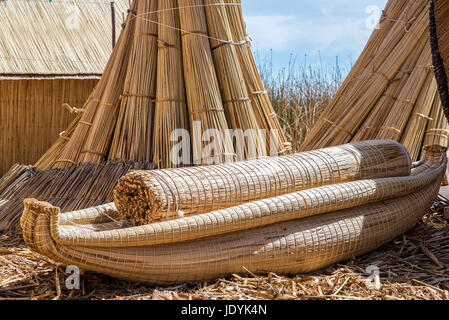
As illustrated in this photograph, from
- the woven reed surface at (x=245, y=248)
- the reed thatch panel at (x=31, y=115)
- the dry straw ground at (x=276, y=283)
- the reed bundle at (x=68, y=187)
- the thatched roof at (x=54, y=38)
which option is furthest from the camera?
the reed thatch panel at (x=31, y=115)

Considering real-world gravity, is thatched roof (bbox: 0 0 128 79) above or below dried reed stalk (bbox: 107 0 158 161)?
above

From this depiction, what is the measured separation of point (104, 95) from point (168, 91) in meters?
0.46

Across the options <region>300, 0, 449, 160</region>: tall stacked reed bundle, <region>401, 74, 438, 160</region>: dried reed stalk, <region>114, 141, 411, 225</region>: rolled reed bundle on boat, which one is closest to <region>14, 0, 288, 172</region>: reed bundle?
<region>114, 141, 411, 225</region>: rolled reed bundle on boat

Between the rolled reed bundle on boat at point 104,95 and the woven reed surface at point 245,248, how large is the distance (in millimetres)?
1154

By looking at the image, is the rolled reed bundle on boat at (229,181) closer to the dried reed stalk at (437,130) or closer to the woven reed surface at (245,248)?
the woven reed surface at (245,248)

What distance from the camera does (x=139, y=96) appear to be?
8.93ft

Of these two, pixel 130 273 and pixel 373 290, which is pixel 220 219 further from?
pixel 373 290

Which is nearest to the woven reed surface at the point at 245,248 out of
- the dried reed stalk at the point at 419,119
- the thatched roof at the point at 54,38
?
the dried reed stalk at the point at 419,119

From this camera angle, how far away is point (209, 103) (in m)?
2.65

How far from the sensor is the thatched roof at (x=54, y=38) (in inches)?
177

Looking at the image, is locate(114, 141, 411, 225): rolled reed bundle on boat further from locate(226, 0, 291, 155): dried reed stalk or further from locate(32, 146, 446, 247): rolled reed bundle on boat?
locate(226, 0, 291, 155): dried reed stalk

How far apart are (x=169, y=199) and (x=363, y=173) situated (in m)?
0.89

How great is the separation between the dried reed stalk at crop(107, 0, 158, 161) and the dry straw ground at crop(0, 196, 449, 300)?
793 millimetres

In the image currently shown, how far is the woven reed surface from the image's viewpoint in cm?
153
